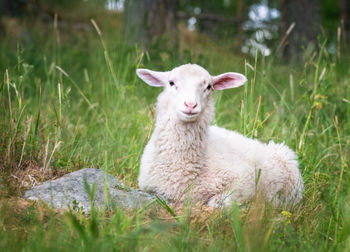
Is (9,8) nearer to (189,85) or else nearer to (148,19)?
(148,19)

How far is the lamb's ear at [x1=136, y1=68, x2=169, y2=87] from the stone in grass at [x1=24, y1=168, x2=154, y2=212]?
1071mm

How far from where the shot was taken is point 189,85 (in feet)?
11.2

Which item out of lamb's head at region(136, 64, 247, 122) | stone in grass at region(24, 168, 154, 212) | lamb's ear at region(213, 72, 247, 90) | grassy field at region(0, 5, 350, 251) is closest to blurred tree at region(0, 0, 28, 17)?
grassy field at region(0, 5, 350, 251)

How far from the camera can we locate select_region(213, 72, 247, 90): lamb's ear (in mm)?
3750

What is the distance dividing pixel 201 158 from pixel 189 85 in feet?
1.93

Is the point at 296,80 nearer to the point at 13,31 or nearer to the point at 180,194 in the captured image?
the point at 180,194

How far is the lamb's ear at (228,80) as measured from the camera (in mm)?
3750

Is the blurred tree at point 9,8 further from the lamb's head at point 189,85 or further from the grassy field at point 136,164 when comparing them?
the lamb's head at point 189,85

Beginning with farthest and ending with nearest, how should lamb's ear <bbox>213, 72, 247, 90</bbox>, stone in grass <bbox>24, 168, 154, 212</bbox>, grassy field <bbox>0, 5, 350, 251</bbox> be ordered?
lamb's ear <bbox>213, 72, 247, 90</bbox>, stone in grass <bbox>24, 168, 154, 212</bbox>, grassy field <bbox>0, 5, 350, 251</bbox>

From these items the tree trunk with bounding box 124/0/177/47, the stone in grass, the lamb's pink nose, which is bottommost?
the stone in grass

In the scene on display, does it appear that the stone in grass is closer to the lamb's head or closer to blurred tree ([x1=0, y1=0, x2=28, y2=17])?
the lamb's head

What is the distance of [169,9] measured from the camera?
27.6 feet

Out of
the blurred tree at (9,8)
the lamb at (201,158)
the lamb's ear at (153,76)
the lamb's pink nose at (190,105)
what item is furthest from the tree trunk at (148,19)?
the blurred tree at (9,8)

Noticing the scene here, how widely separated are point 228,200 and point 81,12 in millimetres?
10869
